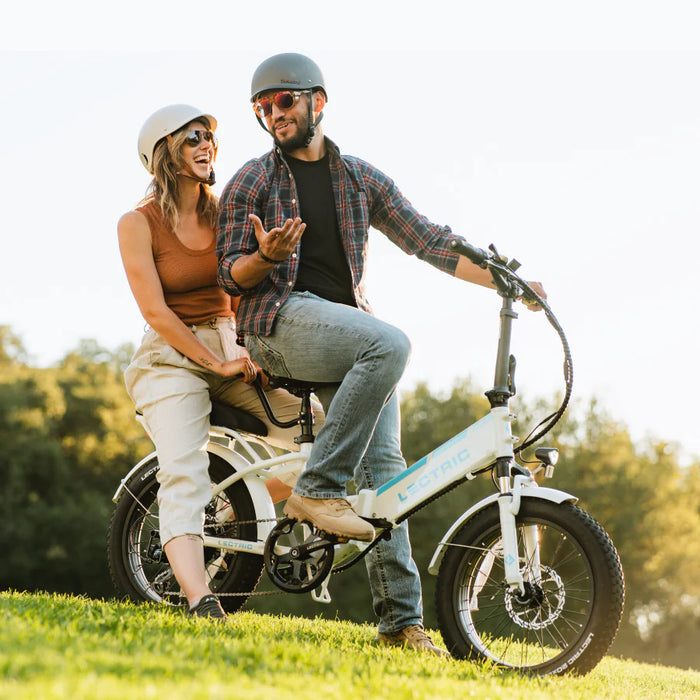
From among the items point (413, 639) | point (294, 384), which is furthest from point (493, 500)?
point (294, 384)

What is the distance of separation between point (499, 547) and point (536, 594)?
0.93 ft

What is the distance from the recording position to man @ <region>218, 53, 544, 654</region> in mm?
4129

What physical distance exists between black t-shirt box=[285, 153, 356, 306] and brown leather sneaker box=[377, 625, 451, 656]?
1.68 m

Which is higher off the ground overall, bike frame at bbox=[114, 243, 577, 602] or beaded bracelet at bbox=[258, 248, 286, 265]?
beaded bracelet at bbox=[258, 248, 286, 265]

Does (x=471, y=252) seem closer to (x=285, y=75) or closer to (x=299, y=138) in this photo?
(x=299, y=138)

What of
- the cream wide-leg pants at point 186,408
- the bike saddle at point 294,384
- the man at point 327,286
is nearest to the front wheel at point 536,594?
the man at point 327,286

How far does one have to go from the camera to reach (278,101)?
4.50 m

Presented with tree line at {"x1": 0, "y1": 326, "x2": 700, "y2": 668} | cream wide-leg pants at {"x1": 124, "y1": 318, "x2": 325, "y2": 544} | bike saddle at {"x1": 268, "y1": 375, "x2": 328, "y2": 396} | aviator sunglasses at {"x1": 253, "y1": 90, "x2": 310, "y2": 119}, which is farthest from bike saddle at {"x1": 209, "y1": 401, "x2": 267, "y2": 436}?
tree line at {"x1": 0, "y1": 326, "x2": 700, "y2": 668}

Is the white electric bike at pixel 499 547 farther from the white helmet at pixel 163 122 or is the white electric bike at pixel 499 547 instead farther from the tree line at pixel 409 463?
the tree line at pixel 409 463

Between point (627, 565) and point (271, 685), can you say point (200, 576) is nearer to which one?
point (271, 685)

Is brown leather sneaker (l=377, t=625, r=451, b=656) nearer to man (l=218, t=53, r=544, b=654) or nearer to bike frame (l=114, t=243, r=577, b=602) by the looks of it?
man (l=218, t=53, r=544, b=654)

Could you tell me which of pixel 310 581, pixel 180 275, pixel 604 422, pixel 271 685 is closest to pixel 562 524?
pixel 310 581

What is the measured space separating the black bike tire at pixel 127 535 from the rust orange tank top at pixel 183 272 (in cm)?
83

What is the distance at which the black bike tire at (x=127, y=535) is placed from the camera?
4953mm
